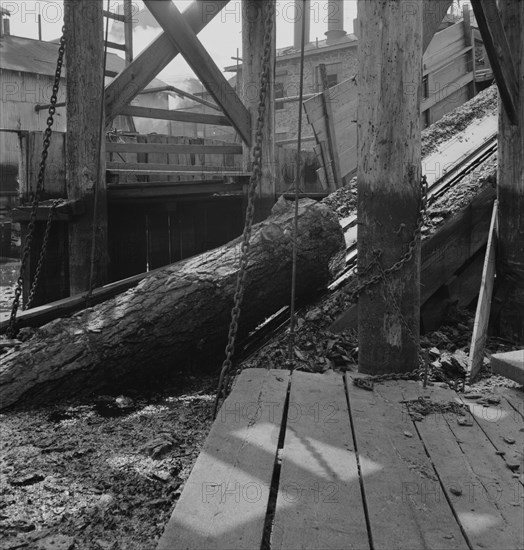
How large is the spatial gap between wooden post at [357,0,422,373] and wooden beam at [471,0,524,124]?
1.63 metres

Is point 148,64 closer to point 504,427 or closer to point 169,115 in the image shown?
point 169,115

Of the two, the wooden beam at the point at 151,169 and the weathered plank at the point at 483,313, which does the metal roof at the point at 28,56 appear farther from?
the weathered plank at the point at 483,313

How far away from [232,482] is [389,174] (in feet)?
6.82

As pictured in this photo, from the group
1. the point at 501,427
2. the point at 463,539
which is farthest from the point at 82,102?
the point at 463,539

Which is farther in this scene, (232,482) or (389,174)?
(389,174)

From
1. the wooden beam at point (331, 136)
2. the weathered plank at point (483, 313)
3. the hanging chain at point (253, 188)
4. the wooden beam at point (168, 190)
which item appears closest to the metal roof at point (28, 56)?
the wooden beam at point (331, 136)

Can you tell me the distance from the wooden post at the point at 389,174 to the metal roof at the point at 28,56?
25.6 meters

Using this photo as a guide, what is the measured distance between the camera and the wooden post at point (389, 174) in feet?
11.4

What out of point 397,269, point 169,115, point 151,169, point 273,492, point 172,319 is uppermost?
point 169,115

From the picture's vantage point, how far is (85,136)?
5574 mm

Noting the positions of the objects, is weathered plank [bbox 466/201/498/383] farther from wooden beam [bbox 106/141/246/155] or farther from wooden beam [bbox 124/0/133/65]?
wooden beam [bbox 124/0/133/65]

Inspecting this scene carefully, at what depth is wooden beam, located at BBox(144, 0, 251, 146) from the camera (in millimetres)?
5188

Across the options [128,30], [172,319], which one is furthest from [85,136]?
[128,30]

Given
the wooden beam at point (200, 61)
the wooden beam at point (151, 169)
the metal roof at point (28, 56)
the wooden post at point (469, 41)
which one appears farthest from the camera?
the metal roof at point (28, 56)
